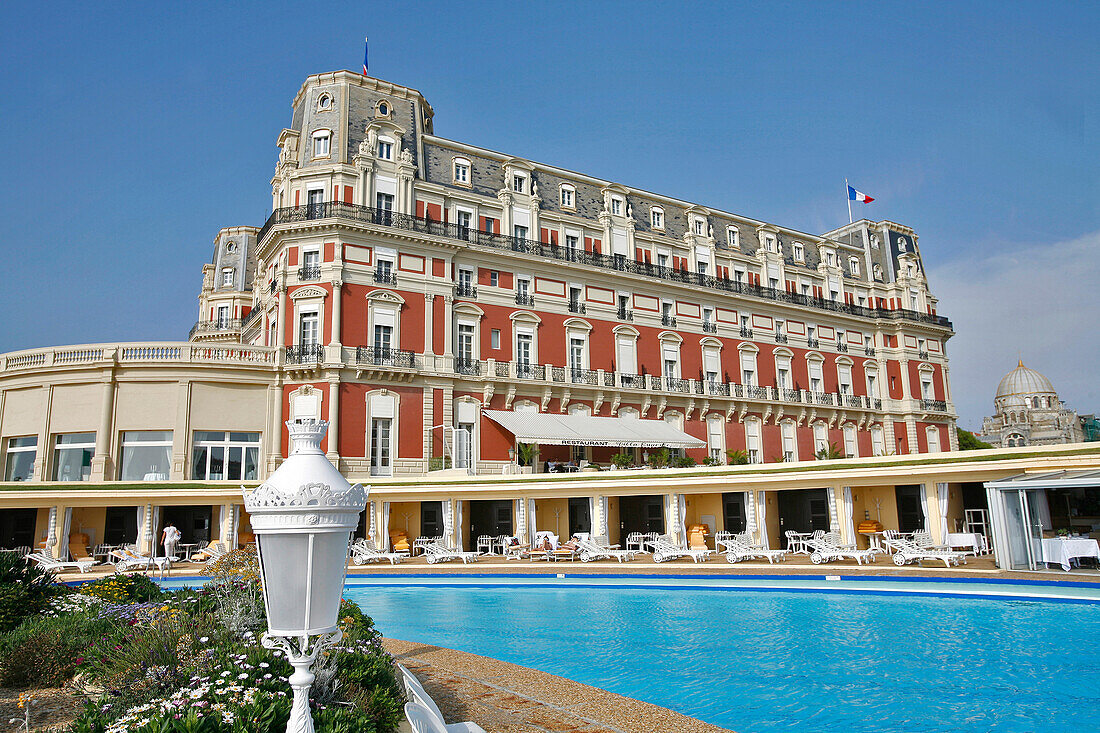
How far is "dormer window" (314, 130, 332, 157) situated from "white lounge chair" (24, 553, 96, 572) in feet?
52.0

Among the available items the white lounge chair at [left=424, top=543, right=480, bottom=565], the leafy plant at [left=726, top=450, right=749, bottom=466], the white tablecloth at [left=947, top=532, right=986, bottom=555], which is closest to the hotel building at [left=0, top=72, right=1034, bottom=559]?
the leafy plant at [left=726, top=450, right=749, bottom=466]

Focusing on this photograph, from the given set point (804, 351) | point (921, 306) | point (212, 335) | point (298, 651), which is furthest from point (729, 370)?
point (298, 651)

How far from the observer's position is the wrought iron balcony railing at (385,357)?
26172 mm

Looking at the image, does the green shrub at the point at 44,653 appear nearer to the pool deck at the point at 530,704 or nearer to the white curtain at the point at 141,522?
the pool deck at the point at 530,704

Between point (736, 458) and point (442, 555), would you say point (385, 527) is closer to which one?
point (442, 555)

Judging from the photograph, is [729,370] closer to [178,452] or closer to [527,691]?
[178,452]

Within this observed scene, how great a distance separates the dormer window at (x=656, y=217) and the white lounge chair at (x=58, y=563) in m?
26.3

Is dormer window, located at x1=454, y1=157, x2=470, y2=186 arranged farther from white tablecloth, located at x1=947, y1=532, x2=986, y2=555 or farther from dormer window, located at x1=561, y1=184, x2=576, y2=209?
white tablecloth, located at x1=947, y1=532, x2=986, y2=555

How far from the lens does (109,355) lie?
78.2 feet

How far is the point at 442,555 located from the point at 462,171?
649 inches

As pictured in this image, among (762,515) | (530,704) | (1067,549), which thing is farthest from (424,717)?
(762,515)

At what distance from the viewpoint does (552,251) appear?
31.4 meters

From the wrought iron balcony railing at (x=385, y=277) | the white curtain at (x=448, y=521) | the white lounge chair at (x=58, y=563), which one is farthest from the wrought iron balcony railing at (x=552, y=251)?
the white lounge chair at (x=58, y=563)

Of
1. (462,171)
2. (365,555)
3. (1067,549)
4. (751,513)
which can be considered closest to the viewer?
(1067,549)
